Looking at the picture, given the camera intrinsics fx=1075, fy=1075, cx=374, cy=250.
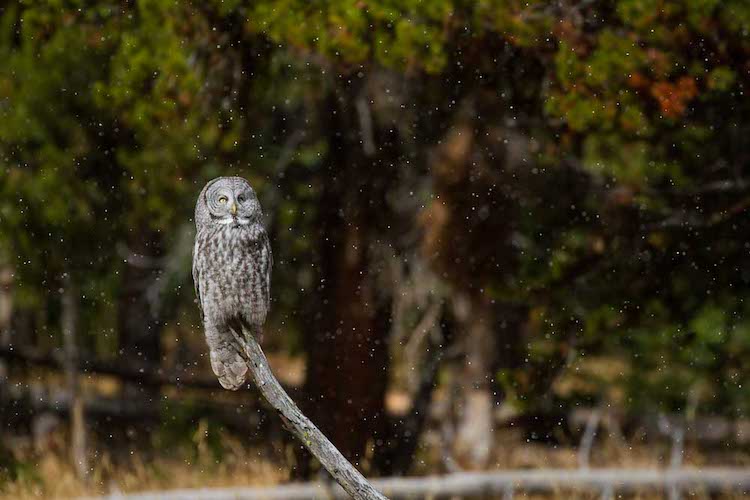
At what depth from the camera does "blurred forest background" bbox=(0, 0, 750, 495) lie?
6.97 meters

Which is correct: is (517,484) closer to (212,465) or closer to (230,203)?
(212,465)

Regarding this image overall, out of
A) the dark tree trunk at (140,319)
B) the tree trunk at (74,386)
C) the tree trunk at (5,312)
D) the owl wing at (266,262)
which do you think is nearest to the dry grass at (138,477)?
the tree trunk at (74,386)

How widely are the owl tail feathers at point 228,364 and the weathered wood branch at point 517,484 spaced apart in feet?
7.53

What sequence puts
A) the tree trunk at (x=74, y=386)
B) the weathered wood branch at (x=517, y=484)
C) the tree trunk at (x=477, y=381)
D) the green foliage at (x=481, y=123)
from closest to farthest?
the green foliage at (x=481, y=123), the weathered wood branch at (x=517, y=484), the tree trunk at (x=74, y=386), the tree trunk at (x=477, y=381)

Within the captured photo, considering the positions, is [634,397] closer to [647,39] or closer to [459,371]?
[459,371]

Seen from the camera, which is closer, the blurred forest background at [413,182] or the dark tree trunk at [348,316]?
the blurred forest background at [413,182]

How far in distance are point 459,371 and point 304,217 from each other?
2.86 metres

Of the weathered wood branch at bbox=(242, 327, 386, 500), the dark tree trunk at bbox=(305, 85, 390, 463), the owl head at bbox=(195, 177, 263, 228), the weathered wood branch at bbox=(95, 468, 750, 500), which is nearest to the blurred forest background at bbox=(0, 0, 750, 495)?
the dark tree trunk at bbox=(305, 85, 390, 463)

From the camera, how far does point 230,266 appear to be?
4980 mm

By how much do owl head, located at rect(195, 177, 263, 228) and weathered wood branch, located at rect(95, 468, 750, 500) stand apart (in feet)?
8.96

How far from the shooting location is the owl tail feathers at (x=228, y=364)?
4953mm

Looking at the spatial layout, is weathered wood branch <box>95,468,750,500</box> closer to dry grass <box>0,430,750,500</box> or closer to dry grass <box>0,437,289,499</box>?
dry grass <box>0,430,750,500</box>

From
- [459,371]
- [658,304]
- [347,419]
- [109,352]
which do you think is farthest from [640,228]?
[109,352]

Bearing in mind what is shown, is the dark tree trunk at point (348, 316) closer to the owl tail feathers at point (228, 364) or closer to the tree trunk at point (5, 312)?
the owl tail feathers at point (228, 364)
